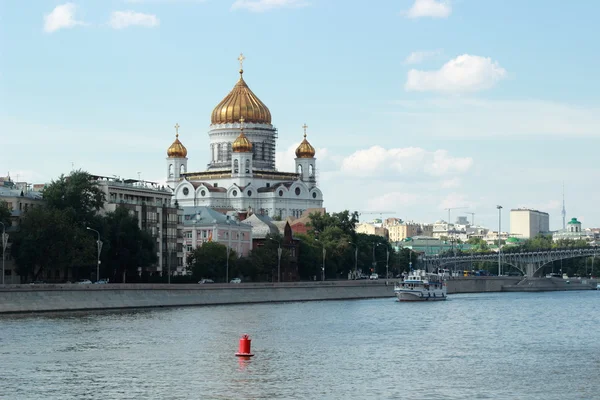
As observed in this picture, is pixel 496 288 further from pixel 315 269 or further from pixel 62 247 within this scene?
pixel 62 247

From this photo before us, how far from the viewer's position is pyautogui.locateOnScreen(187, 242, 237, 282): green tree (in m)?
122

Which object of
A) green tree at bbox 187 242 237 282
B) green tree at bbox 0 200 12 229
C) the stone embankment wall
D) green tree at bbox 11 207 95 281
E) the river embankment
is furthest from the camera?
green tree at bbox 187 242 237 282

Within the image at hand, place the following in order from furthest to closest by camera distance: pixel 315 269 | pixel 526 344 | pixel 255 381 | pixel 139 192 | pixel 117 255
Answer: pixel 315 269, pixel 139 192, pixel 117 255, pixel 526 344, pixel 255 381

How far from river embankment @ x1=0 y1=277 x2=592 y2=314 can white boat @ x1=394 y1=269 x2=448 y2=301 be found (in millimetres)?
5149

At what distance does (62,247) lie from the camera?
320ft

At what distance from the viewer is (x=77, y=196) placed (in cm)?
10856

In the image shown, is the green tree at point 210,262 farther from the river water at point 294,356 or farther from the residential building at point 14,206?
the river water at point 294,356

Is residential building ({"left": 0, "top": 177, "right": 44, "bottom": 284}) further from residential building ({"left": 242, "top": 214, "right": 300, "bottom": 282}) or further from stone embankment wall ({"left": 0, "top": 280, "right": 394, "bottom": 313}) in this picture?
residential building ({"left": 242, "top": 214, "right": 300, "bottom": 282})

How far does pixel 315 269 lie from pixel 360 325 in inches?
2528

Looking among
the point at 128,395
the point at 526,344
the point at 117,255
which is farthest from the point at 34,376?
the point at 117,255

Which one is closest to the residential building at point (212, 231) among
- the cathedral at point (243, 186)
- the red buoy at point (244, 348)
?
the cathedral at point (243, 186)

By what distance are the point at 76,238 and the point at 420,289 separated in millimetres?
38320

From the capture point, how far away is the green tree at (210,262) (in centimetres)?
12225

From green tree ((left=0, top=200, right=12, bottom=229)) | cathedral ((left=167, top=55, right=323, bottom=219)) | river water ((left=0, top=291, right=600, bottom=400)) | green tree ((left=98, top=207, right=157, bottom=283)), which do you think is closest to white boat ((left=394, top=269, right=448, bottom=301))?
green tree ((left=98, top=207, right=157, bottom=283))
